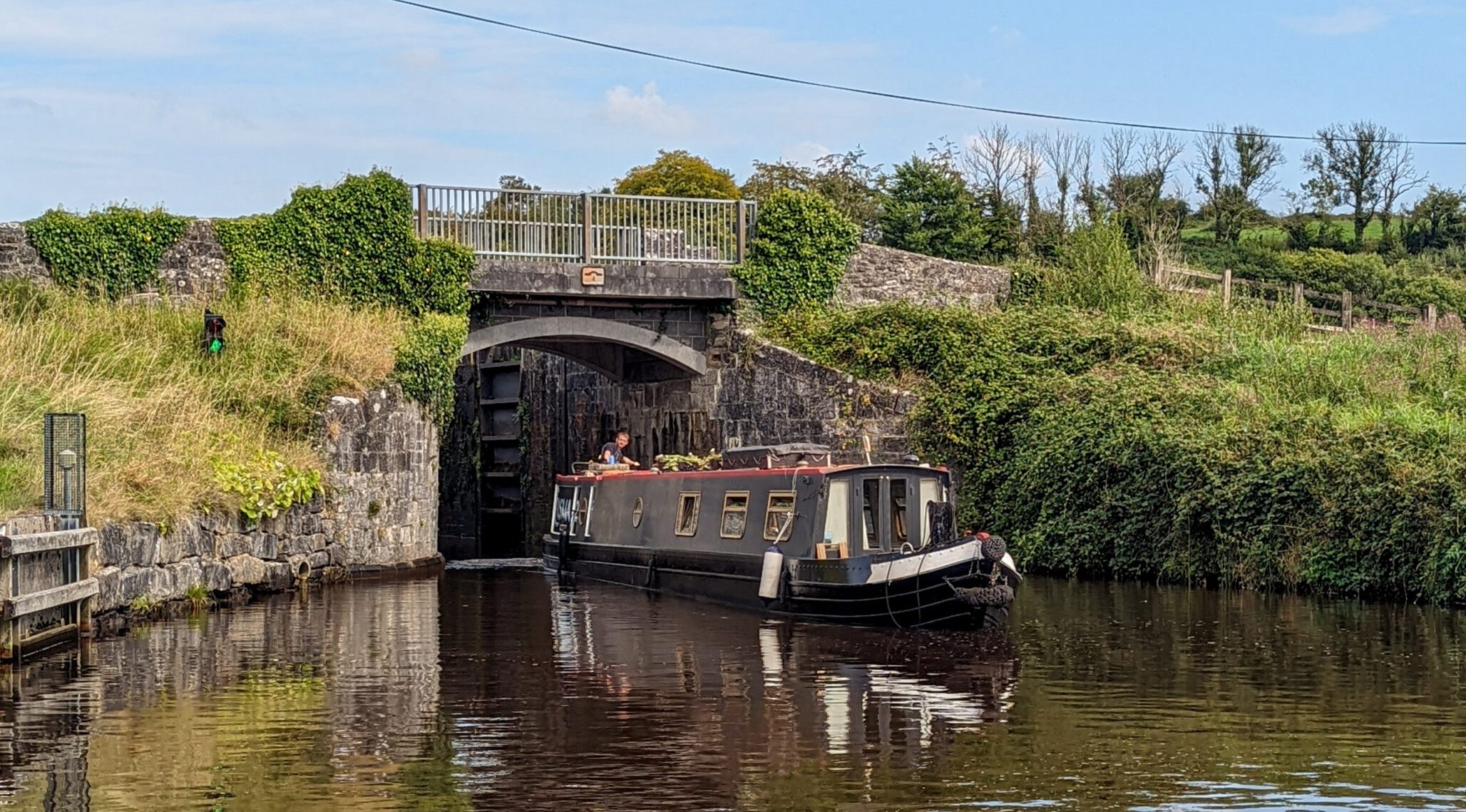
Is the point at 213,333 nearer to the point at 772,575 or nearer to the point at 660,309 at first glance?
the point at 660,309

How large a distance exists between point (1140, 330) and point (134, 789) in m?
19.7

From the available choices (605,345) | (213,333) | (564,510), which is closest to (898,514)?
(564,510)

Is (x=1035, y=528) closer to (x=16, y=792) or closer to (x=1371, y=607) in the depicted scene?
(x=1371, y=607)

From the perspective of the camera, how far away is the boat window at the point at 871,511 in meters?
18.1

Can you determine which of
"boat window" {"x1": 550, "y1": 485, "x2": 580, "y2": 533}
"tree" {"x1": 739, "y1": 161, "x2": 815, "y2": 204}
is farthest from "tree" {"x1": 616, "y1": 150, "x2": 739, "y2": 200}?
"boat window" {"x1": 550, "y1": 485, "x2": 580, "y2": 533}

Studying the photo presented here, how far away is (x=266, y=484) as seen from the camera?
20.9 metres

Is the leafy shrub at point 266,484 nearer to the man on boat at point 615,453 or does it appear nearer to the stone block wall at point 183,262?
the man on boat at point 615,453

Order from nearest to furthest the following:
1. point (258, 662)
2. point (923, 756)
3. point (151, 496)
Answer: point (923, 756) < point (258, 662) < point (151, 496)

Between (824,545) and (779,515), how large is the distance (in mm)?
1142

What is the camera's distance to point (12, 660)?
14070mm

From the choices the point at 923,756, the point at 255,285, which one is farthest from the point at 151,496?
the point at 923,756

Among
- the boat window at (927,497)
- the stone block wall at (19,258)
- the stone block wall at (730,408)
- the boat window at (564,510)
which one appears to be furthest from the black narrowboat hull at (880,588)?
the stone block wall at (19,258)

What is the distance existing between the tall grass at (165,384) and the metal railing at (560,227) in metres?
1.82

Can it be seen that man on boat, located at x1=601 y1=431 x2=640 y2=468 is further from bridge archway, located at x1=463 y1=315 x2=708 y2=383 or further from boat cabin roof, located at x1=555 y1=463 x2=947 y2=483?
bridge archway, located at x1=463 y1=315 x2=708 y2=383
